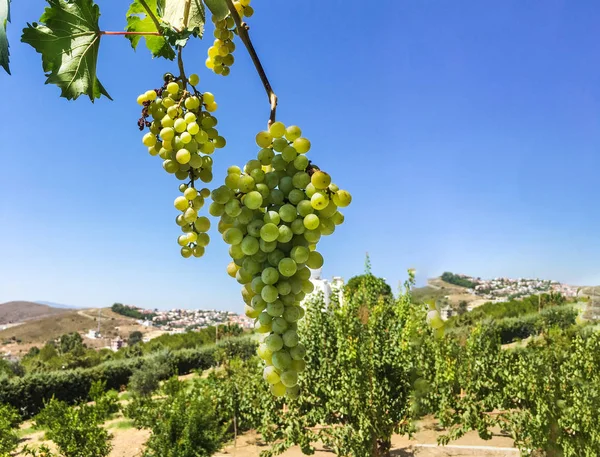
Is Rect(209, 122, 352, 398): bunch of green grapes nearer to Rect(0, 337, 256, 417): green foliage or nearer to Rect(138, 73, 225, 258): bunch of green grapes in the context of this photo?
Rect(138, 73, 225, 258): bunch of green grapes

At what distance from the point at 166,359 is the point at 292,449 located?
9209 millimetres

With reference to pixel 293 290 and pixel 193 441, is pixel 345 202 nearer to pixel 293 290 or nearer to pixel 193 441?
pixel 293 290

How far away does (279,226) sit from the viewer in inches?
24.5

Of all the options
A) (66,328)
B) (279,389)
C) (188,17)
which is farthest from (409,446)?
(66,328)

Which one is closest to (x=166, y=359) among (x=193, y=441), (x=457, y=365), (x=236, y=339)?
(x=236, y=339)

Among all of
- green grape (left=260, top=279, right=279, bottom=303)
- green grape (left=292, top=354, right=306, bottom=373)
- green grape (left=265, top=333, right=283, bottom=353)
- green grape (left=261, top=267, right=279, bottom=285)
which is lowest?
green grape (left=292, top=354, right=306, bottom=373)

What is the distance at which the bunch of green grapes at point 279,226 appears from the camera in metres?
0.60

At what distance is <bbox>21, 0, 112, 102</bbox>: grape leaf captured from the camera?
69 cm

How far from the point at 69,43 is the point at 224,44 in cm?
24

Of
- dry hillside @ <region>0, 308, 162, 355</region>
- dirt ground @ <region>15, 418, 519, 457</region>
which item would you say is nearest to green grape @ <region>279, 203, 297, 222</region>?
dirt ground @ <region>15, 418, 519, 457</region>

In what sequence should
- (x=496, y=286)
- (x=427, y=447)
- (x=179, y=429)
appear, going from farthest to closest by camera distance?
(x=496, y=286), (x=427, y=447), (x=179, y=429)

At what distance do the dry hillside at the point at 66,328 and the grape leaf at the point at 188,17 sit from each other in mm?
40023

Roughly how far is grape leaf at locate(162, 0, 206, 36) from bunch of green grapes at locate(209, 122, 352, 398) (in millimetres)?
215

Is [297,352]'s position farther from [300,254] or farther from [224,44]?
[224,44]
